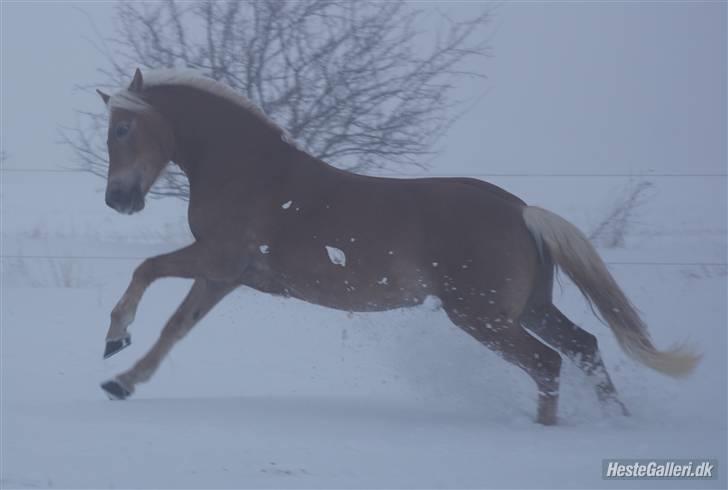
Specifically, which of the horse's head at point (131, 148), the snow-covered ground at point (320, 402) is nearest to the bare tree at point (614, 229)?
the snow-covered ground at point (320, 402)

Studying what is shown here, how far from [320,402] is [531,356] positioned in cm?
127

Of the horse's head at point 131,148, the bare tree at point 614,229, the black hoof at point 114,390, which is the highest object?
the horse's head at point 131,148

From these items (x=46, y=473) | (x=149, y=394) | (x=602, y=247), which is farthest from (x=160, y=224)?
(x=46, y=473)

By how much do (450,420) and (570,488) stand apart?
1.41m

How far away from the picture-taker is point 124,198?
18.4 feet

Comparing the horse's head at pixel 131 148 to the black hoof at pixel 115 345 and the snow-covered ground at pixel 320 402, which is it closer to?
the black hoof at pixel 115 345

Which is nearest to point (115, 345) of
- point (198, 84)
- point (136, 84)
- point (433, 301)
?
point (136, 84)

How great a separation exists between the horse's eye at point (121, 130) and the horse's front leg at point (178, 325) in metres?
0.92

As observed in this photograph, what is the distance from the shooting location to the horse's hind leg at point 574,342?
17.5 ft

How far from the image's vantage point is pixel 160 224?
1923 cm

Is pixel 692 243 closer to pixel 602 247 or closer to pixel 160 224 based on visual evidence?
pixel 602 247

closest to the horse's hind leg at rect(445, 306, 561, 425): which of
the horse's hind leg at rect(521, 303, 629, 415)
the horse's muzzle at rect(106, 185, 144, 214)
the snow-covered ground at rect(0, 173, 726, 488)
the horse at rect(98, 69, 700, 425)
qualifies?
the horse at rect(98, 69, 700, 425)

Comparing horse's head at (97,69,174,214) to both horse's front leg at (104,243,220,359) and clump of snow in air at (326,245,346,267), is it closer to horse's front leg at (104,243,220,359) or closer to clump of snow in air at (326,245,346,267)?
horse's front leg at (104,243,220,359)

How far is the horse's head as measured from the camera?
5.60 metres
